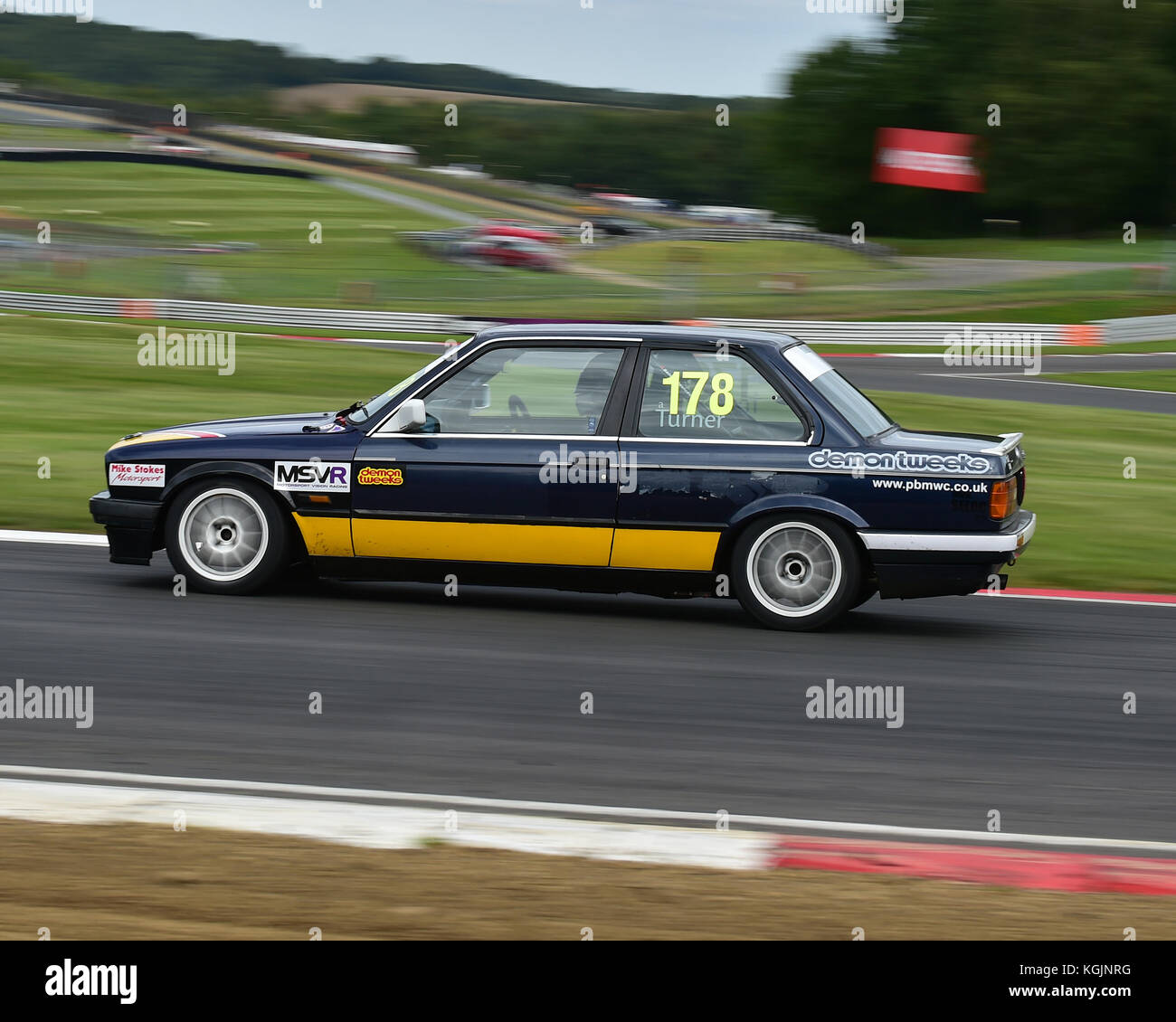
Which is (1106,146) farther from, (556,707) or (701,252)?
(556,707)

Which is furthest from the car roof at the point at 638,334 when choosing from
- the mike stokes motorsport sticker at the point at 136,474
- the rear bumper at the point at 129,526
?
the rear bumper at the point at 129,526

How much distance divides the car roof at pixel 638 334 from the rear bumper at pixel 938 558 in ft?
4.06

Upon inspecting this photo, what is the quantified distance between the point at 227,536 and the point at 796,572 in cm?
318

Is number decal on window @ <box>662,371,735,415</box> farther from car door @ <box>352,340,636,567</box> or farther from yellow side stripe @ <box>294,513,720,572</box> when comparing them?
yellow side stripe @ <box>294,513,720,572</box>

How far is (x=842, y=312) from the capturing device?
3734cm

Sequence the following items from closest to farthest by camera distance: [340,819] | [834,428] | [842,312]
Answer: [340,819], [834,428], [842,312]

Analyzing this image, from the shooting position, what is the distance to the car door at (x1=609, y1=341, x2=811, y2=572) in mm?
7918

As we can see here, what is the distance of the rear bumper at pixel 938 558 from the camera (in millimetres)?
7816

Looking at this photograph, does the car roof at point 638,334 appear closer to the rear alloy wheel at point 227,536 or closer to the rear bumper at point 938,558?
the rear bumper at point 938,558

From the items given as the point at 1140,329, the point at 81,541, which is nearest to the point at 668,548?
the point at 81,541

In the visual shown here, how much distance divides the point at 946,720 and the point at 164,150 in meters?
72.5

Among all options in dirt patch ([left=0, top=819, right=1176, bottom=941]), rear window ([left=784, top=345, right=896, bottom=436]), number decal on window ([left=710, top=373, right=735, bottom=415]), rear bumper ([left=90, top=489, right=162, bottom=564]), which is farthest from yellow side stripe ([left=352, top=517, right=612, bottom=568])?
dirt patch ([left=0, top=819, right=1176, bottom=941])

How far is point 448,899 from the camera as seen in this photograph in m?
4.30
